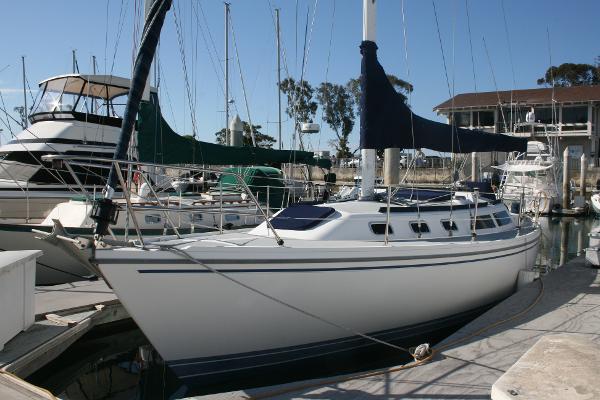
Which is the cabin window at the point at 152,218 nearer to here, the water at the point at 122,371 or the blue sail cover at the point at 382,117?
the water at the point at 122,371

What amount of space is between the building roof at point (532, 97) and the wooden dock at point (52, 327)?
33.7 m

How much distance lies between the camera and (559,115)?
125 feet

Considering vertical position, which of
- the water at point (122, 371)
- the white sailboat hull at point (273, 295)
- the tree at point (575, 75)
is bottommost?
the water at point (122, 371)

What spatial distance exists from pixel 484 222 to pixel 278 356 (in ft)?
15.2

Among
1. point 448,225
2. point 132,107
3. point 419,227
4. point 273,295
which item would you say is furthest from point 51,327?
point 448,225

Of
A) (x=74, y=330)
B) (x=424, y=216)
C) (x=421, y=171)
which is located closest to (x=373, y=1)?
(x=424, y=216)

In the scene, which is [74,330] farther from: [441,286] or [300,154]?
[300,154]

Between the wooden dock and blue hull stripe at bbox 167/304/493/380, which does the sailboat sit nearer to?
blue hull stripe at bbox 167/304/493/380

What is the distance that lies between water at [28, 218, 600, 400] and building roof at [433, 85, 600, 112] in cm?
3370

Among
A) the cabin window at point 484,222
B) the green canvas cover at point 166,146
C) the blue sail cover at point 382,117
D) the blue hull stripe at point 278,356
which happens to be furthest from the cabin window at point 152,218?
the cabin window at point 484,222

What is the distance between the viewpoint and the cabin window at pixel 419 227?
7.24 meters

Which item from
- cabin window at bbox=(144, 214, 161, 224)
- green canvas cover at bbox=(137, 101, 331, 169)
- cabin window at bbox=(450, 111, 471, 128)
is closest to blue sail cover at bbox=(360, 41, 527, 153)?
green canvas cover at bbox=(137, 101, 331, 169)

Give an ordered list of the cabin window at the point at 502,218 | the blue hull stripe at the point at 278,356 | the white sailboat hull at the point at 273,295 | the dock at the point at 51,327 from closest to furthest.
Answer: the dock at the point at 51,327 < the white sailboat hull at the point at 273,295 < the blue hull stripe at the point at 278,356 < the cabin window at the point at 502,218

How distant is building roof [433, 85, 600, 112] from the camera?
37875 mm
